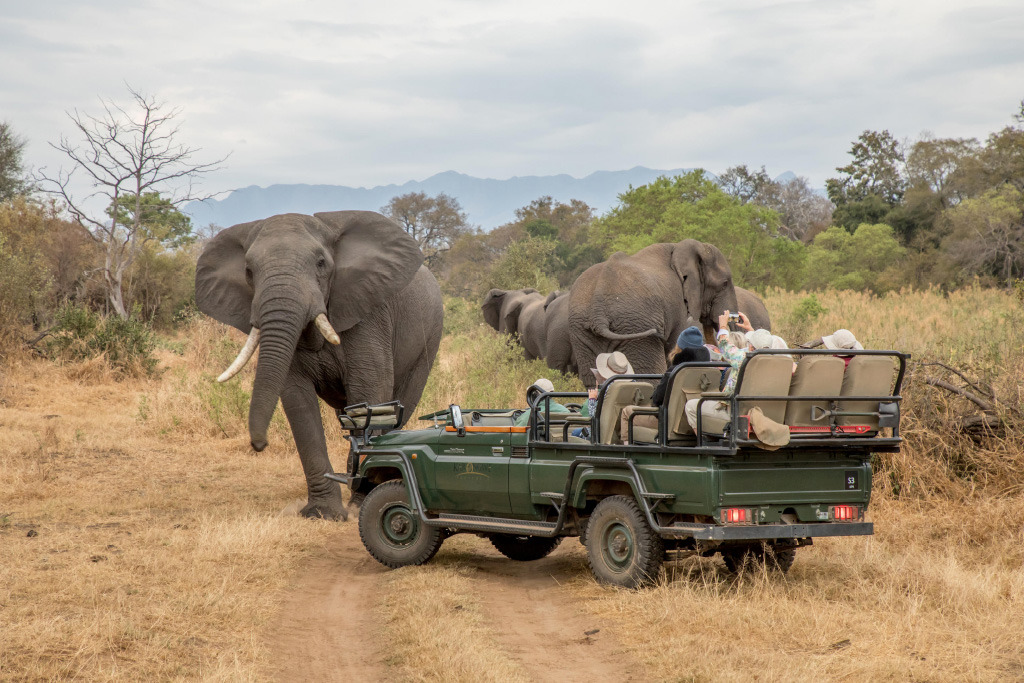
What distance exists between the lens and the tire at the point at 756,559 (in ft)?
26.3

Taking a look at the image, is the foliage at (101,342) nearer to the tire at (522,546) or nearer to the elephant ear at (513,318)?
the elephant ear at (513,318)

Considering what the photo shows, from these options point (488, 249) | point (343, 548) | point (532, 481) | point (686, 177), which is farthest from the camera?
point (488, 249)

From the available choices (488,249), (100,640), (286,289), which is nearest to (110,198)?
(286,289)

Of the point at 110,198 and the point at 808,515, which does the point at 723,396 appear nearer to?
the point at 808,515

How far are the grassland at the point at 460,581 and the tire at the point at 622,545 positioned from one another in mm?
152

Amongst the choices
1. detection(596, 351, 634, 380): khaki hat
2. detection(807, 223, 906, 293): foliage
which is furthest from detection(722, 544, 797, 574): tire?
detection(807, 223, 906, 293): foliage

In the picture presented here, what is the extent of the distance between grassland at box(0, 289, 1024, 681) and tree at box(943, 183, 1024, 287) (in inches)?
712

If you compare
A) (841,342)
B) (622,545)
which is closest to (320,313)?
(622,545)

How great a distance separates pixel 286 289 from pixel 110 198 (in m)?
17.3

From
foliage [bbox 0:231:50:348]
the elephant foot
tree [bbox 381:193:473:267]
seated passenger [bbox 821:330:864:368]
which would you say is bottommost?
the elephant foot

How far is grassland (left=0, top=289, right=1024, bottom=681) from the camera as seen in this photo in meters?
5.89

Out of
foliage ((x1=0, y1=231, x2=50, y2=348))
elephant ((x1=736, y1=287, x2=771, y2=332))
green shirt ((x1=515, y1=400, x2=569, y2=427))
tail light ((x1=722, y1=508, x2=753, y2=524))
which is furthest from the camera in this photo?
foliage ((x1=0, y1=231, x2=50, y2=348))

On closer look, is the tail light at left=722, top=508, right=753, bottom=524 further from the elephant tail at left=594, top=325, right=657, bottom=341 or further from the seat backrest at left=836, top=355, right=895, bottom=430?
the elephant tail at left=594, top=325, right=657, bottom=341

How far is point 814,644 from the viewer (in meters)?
6.13
